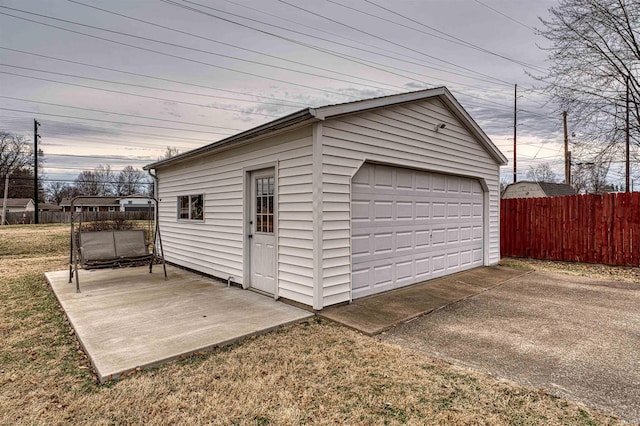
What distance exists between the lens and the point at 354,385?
2852 millimetres

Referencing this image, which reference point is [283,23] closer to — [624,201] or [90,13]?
[90,13]

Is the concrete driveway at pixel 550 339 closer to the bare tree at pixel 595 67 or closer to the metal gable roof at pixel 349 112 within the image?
the metal gable roof at pixel 349 112

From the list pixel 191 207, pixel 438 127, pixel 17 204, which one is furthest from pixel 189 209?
pixel 17 204

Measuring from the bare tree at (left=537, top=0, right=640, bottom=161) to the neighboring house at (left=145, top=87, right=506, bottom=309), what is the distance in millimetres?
4939

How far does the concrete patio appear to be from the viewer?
11.3ft

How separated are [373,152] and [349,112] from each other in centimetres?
89

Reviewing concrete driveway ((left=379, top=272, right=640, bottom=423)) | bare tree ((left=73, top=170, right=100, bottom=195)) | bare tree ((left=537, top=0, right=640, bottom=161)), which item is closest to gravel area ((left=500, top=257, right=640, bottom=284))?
concrete driveway ((left=379, top=272, right=640, bottom=423))

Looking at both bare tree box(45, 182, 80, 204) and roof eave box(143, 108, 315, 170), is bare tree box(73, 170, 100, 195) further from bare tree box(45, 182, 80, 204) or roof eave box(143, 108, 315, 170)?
roof eave box(143, 108, 315, 170)

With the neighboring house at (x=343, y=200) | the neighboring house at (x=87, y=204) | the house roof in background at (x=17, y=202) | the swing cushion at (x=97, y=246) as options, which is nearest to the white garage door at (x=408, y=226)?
the neighboring house at (x=343, y=200)

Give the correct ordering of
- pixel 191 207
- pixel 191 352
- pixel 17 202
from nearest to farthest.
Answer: pixel 191 352 < pixel 191 207 < pixel 17 202

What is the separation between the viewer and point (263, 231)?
5.89 m

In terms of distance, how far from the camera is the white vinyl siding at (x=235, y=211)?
16.4 feet

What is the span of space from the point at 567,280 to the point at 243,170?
23.1ft

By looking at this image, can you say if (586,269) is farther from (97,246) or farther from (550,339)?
(97,246)
